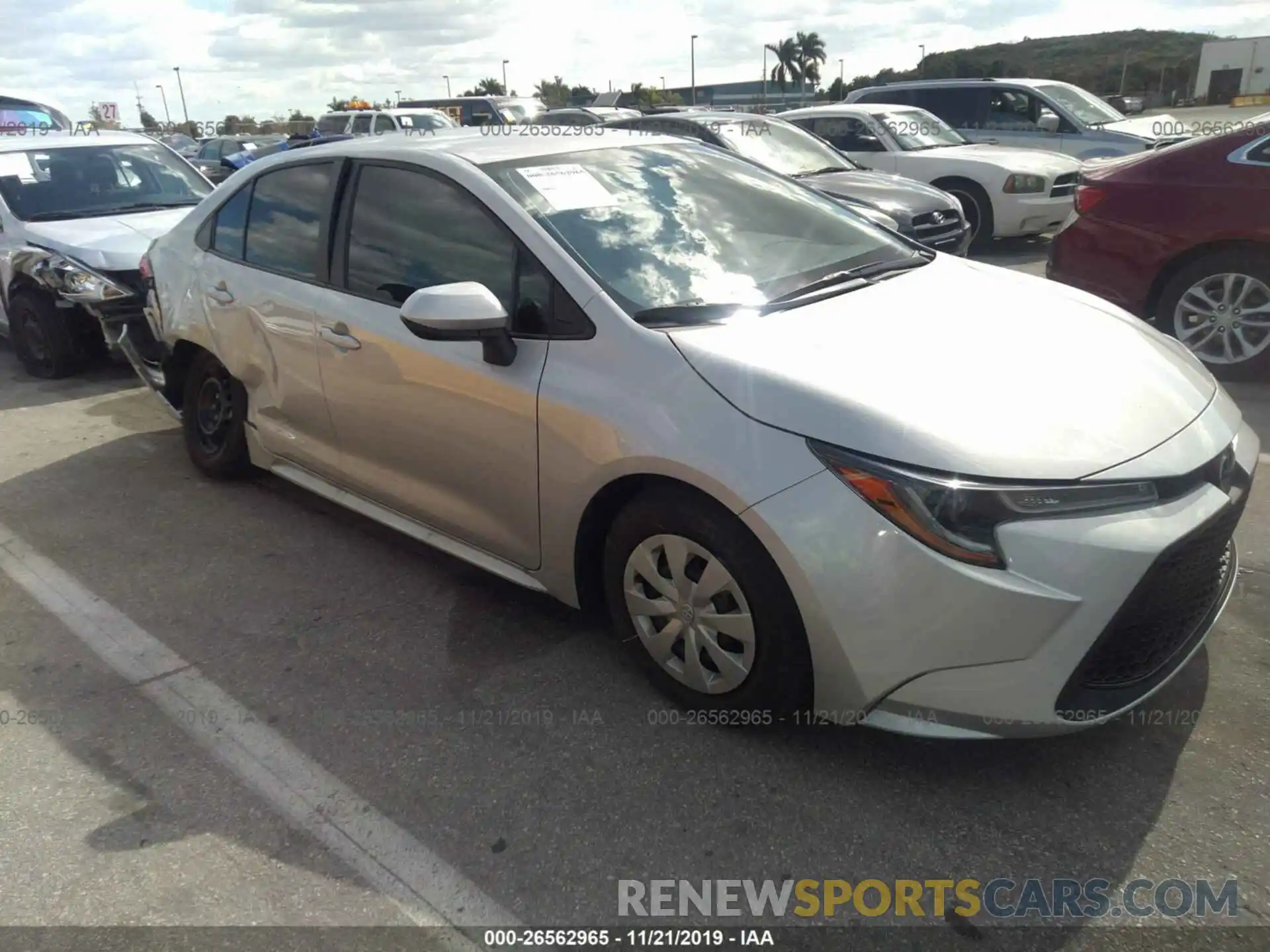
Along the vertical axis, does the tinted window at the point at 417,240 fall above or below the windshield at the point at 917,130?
above

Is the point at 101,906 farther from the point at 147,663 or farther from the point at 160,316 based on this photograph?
the point at 160,316

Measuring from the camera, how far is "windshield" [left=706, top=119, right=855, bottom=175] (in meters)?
8.94

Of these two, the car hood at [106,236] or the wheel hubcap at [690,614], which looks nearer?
the wheel hubcap at [690,614]

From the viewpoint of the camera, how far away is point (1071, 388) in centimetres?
256

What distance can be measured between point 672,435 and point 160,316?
352cm

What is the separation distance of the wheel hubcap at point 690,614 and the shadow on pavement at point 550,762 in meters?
0.21

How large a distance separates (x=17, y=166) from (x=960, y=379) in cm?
792

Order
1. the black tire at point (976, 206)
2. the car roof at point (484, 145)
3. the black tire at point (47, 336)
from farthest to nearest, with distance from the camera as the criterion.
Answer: the black tire at point (976, 206) → the black tire at point (47, 336) → the car roof at point (484, 145)

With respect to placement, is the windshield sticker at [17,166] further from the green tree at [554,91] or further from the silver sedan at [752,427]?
the green tree at [554,91]

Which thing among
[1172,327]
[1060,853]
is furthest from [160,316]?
[1172,327]

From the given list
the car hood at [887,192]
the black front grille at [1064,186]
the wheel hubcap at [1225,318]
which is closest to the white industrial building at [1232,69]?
the black front grille at [1064,186]

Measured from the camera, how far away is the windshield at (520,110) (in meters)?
21.6

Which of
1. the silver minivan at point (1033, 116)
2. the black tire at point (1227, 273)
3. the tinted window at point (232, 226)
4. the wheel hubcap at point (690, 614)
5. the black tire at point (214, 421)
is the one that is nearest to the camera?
the wheel hubcap at point (690, 614)

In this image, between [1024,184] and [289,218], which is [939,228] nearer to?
[1024,184]
